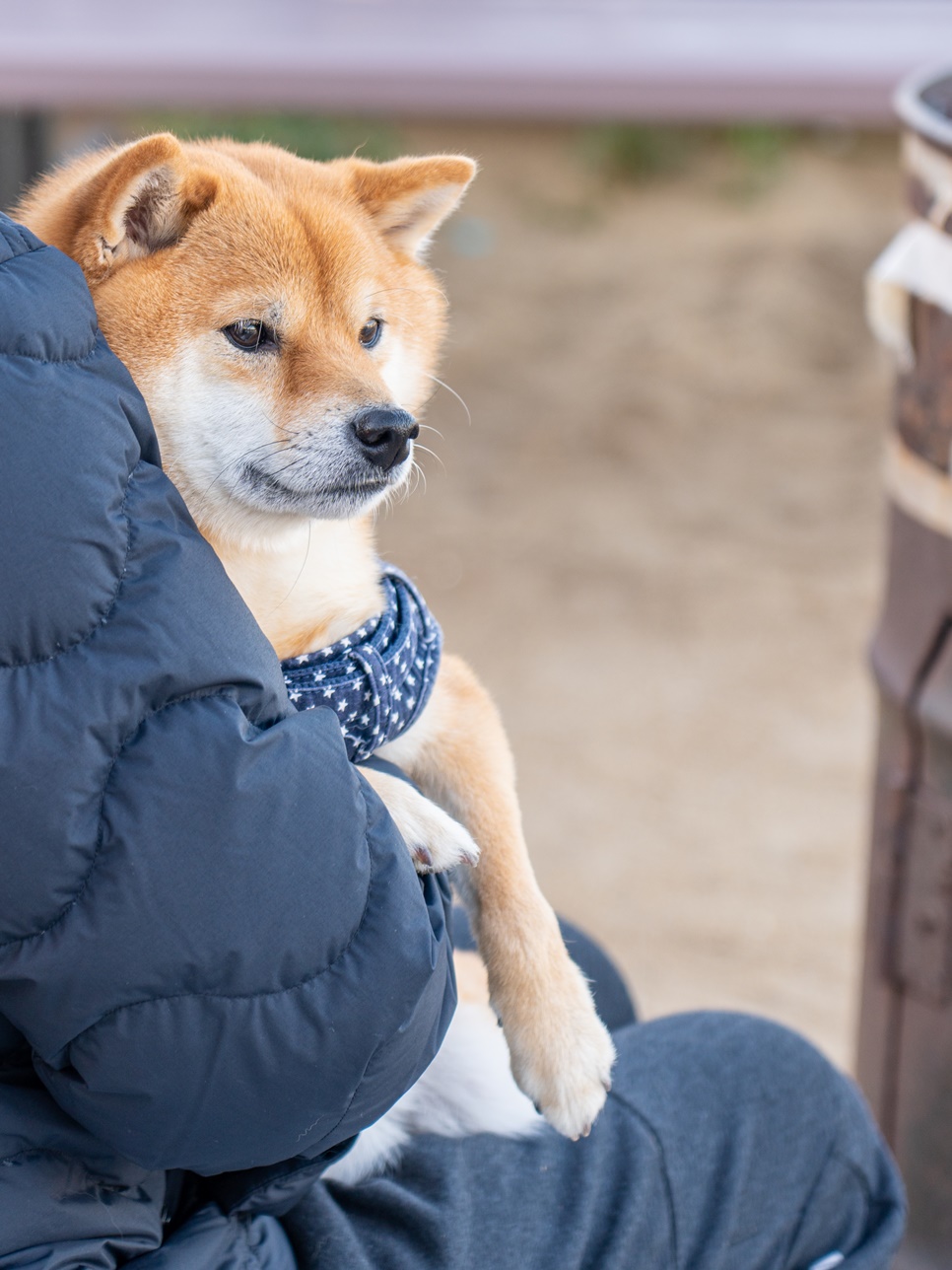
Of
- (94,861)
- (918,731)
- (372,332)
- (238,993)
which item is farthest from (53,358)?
(918,731)

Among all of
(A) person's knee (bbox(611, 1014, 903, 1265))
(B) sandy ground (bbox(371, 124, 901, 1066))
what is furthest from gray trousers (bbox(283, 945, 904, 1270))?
(B) sandy ground (bbox(371, 124, 901, 1066))

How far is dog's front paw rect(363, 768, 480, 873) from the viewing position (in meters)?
1.25

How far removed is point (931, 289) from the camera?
6.03ft

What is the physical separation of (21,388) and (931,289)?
4.32 feet

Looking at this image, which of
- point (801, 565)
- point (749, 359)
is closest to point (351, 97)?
point (801, 565)

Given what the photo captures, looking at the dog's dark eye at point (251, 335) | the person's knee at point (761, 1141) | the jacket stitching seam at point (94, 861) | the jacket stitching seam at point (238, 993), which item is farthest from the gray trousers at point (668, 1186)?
the dog's dark eye at point (251, 335)

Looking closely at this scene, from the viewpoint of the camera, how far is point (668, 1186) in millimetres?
1268

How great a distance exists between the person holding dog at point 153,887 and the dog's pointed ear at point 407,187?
0.62 metres

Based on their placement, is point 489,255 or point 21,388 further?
point 489,255

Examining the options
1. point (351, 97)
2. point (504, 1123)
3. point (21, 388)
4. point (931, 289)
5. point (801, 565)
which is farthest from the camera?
point (801, 565)

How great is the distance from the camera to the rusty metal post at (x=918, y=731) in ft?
6.15

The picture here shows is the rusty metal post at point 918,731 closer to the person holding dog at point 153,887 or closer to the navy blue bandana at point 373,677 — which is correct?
the navy blue bandana at point 373,677

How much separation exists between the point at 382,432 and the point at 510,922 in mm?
499

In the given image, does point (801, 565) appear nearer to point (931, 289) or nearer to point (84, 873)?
point (931, 289)
